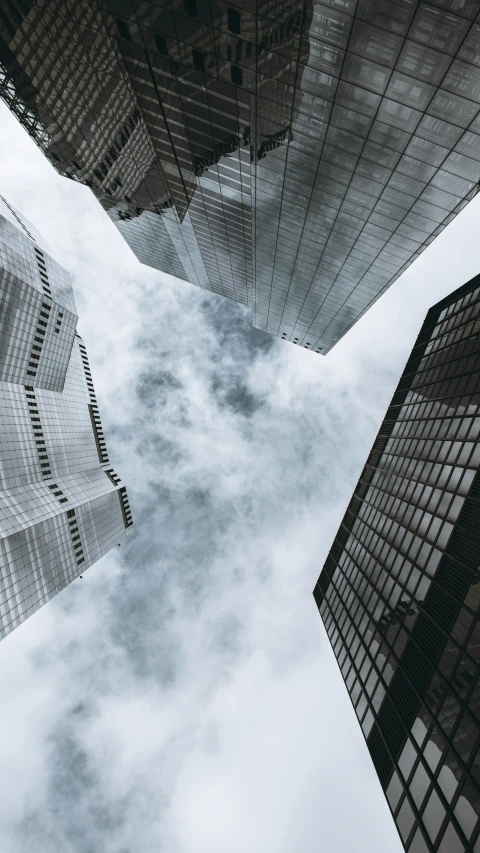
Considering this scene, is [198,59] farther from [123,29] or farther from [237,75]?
[123,29]

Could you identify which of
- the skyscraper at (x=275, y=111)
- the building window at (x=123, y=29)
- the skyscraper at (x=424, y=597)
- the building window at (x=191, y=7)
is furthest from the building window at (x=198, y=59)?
the skyscraper at (x=424, y=597)

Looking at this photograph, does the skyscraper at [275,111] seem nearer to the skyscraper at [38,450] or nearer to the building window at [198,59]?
the building window at [198,59]

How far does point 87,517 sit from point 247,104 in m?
103

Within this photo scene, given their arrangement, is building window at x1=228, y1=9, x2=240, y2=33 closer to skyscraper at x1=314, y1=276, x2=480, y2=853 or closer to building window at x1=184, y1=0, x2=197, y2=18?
building window at x1=184, y1=0, x2=197, y2=18


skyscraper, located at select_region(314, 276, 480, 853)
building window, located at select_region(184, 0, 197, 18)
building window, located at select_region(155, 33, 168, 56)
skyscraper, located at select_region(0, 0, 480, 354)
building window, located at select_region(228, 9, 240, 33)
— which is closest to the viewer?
skyscraper, located at select_region(314, 276, 480, 853)

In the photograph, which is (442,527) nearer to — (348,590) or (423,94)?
(348,590)

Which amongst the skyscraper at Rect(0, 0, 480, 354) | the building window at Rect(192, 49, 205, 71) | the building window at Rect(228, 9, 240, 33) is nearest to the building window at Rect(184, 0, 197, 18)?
the skyscraper at Rect(0, 0, 480, 354)

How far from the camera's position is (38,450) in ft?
339

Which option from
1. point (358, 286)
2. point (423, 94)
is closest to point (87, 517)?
point (358, 286)

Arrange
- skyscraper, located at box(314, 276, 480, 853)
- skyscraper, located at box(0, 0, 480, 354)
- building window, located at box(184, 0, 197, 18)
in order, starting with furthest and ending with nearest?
building window, located at box(184, 0, 197, 18), skyscraper, located at box(0, 0, 480, 354), skyscraper, located at box(314, 276, 480, 853)

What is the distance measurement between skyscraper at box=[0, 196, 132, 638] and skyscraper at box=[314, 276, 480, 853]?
186ft

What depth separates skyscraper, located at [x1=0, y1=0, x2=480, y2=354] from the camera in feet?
59.5

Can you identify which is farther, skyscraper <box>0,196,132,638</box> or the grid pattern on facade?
the grid pattern on facade

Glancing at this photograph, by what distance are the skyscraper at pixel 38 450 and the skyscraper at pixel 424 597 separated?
56.8 meters
